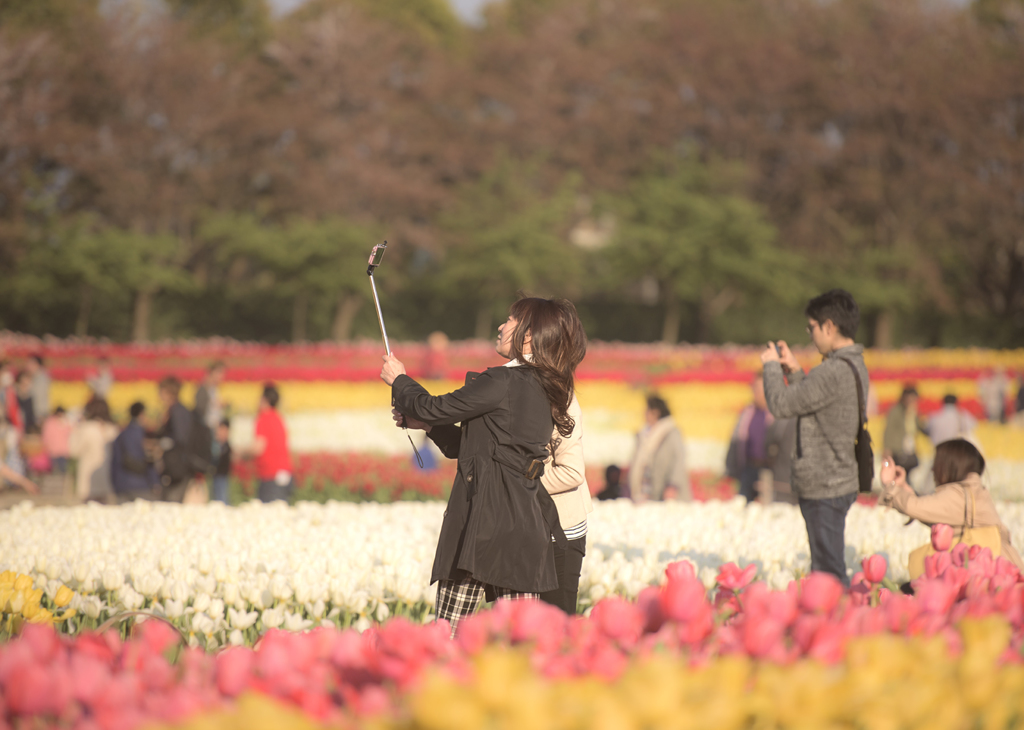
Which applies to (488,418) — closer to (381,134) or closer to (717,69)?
(381,134)

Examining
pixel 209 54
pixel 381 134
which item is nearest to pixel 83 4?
pixel 209 54

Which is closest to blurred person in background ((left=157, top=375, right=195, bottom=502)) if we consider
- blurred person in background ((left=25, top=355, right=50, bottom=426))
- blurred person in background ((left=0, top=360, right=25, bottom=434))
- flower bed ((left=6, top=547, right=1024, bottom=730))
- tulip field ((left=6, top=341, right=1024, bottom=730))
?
tulip field ((left=6, top=341, right=1024, bottom=730))

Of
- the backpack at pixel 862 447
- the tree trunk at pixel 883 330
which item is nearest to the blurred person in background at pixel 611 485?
the backpack at pixel 862 447

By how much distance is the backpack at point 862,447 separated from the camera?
4520 mm

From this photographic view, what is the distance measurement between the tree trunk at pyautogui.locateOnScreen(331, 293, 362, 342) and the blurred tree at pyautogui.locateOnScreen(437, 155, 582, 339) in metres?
2.93

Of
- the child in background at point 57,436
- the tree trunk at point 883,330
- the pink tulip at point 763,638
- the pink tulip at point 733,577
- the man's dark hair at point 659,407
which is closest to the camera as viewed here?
the pink tulip at point 763,638

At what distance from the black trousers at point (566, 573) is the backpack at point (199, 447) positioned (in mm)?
5639

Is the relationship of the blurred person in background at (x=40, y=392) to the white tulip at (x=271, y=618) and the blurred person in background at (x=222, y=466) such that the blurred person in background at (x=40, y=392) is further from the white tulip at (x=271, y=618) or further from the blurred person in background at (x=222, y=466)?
the white tulip at (x=271, y=618)

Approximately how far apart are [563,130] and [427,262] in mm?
7758

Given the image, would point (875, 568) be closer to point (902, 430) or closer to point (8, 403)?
point (902, 430)

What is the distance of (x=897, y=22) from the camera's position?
35344 mm

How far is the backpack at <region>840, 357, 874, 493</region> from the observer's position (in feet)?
14.8

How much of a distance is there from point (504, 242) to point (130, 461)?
22.2 m

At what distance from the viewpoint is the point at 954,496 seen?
472 cm
